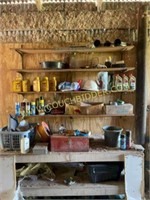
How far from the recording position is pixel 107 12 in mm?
2908

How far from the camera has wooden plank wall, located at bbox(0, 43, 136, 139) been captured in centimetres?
293

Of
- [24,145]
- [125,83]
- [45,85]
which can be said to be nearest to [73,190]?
[24,145]

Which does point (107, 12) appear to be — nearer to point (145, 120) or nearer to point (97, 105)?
point (97, 105)

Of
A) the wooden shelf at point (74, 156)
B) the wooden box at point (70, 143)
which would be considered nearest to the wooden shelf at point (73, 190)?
the wooden shelf at point (74, 156)

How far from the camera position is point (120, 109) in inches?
106

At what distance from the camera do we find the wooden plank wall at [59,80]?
2930 millimetres

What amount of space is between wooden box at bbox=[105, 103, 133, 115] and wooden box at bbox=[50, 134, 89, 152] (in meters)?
0.66

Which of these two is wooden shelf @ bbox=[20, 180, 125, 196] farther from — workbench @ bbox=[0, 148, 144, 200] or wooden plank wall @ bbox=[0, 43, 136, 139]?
wooden plank wall @ bbox=[0, 43, 136, 139]

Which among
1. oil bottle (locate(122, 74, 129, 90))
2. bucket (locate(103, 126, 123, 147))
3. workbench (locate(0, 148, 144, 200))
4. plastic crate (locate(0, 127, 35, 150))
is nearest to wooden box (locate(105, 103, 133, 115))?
oil bottle (locate(122, 74, 129, 90))

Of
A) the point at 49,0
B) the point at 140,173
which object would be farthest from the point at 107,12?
the point at 140,173

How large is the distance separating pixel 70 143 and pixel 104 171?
18.9 inches

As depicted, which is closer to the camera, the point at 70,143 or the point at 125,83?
the point at 70,143

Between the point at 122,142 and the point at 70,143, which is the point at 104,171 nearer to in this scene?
the point at 122,142

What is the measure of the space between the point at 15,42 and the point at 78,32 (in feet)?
2.91
